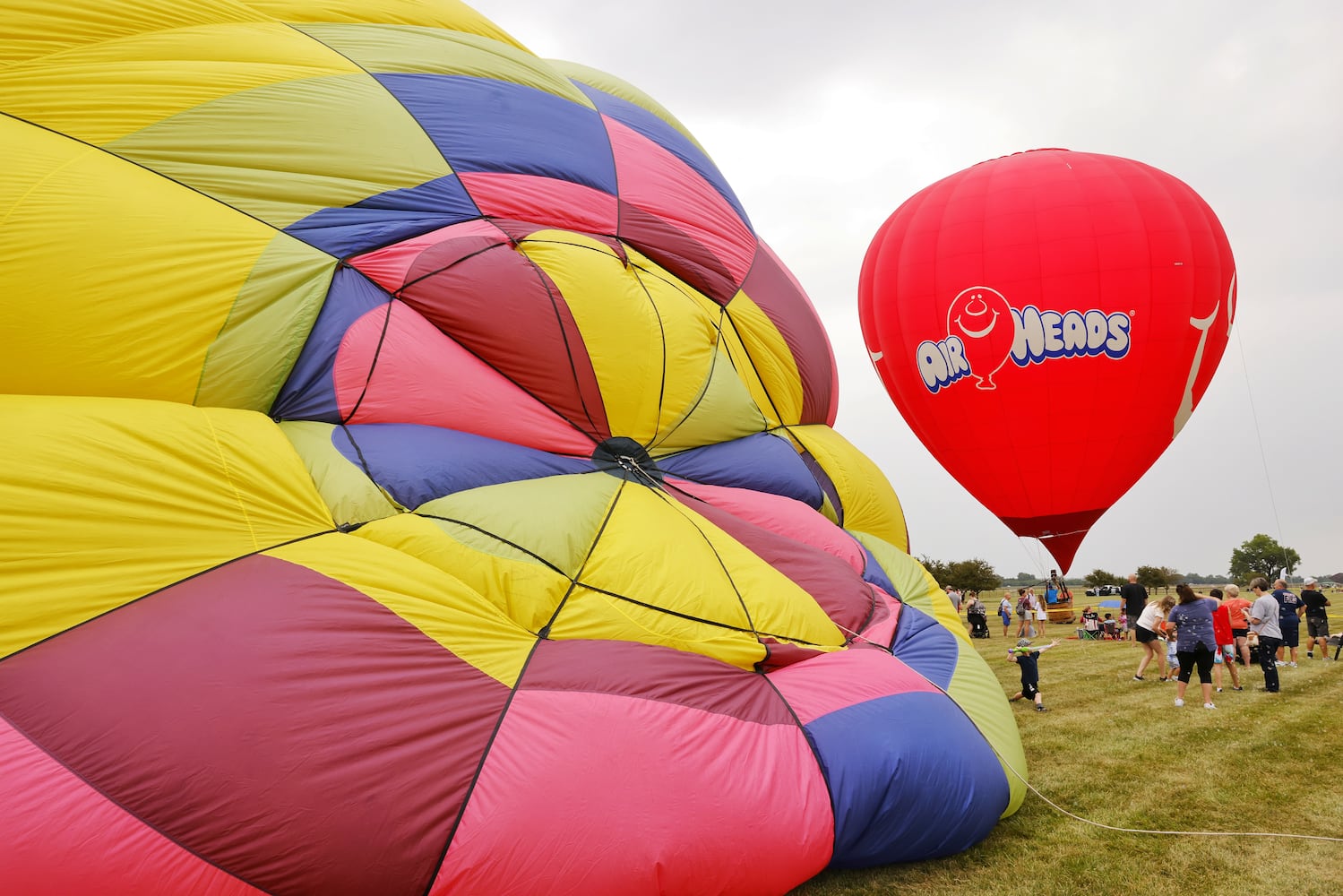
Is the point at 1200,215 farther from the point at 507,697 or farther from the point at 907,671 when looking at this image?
the point at 507,697

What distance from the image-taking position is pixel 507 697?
3.13 metres

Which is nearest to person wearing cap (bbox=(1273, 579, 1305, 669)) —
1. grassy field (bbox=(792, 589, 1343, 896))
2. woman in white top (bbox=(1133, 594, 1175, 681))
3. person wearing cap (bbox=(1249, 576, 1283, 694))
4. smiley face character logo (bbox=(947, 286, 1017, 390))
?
person wearing cap (bbox=(1249, 576, 1283, 694))

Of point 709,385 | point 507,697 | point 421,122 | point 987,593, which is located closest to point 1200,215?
point 709,385

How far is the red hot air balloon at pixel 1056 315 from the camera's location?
1116 cm

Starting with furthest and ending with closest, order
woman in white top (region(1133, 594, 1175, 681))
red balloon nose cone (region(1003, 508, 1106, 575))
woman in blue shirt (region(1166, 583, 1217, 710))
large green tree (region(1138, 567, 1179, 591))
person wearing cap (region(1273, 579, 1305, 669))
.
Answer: large green tree (region(1138, 567, 1179, 591))
red balloon nose cone (region(1003, 508, 1106, 575))
person wearing cap (region(1273, 579, 1305, 669))
woman in white top (region(1133, 594, 1175, 681))
woman in blue shirt (region(1166, 583, 1217, 710))

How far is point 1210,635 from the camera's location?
7.43m

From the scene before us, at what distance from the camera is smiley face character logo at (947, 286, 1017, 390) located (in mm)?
11414

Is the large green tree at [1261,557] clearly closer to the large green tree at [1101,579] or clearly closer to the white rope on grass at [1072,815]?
the large green tree at [1101,579]

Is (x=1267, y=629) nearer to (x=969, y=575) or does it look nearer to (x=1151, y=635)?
(x=1151, y=635)

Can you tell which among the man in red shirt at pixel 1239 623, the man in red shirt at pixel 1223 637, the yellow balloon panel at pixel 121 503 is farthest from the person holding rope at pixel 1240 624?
the yellow balloon panel at pixel 121 503

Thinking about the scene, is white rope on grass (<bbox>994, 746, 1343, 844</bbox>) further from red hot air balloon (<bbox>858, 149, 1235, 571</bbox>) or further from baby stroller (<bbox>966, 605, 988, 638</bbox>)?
baby stroller (<bbox>966, 605, 988, 638</bbox>)

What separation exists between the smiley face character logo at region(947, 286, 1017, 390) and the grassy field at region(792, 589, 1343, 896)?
475cm

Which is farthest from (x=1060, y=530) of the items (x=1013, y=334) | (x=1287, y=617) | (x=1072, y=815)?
(x=1072, y=815)

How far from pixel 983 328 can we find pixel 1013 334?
1.18 ft
